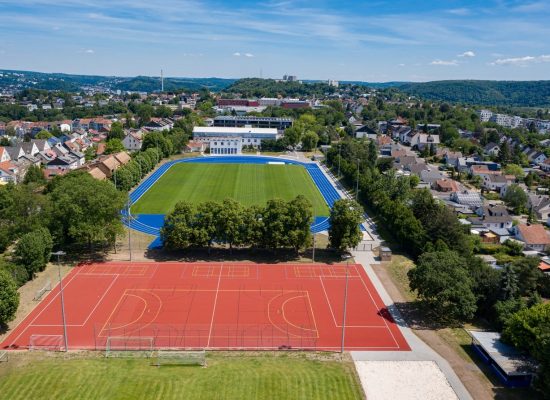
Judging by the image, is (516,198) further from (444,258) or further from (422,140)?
(422,140)

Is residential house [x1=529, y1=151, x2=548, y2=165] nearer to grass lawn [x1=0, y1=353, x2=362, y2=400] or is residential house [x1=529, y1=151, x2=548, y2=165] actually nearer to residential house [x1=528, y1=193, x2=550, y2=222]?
residential house [x1=528, y1=193, x2=550, y2=222]

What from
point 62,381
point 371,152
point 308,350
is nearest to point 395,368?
point 308,350

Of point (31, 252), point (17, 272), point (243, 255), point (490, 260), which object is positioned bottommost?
point (243, 255)

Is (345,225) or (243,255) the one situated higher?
(345,225)

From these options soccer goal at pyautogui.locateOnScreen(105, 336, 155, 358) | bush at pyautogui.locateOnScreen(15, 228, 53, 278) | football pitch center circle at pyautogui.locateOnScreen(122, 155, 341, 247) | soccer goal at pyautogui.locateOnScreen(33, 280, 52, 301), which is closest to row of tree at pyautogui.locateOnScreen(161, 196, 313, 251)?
football pitch center circle at pyautogui.locateOnScreen(122, 155, 341, 247)

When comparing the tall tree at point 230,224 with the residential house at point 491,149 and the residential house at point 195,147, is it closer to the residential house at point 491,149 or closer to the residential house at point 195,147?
the residential house at point 195,147

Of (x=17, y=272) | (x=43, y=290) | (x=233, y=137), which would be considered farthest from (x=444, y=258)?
(x=233, y=137)
